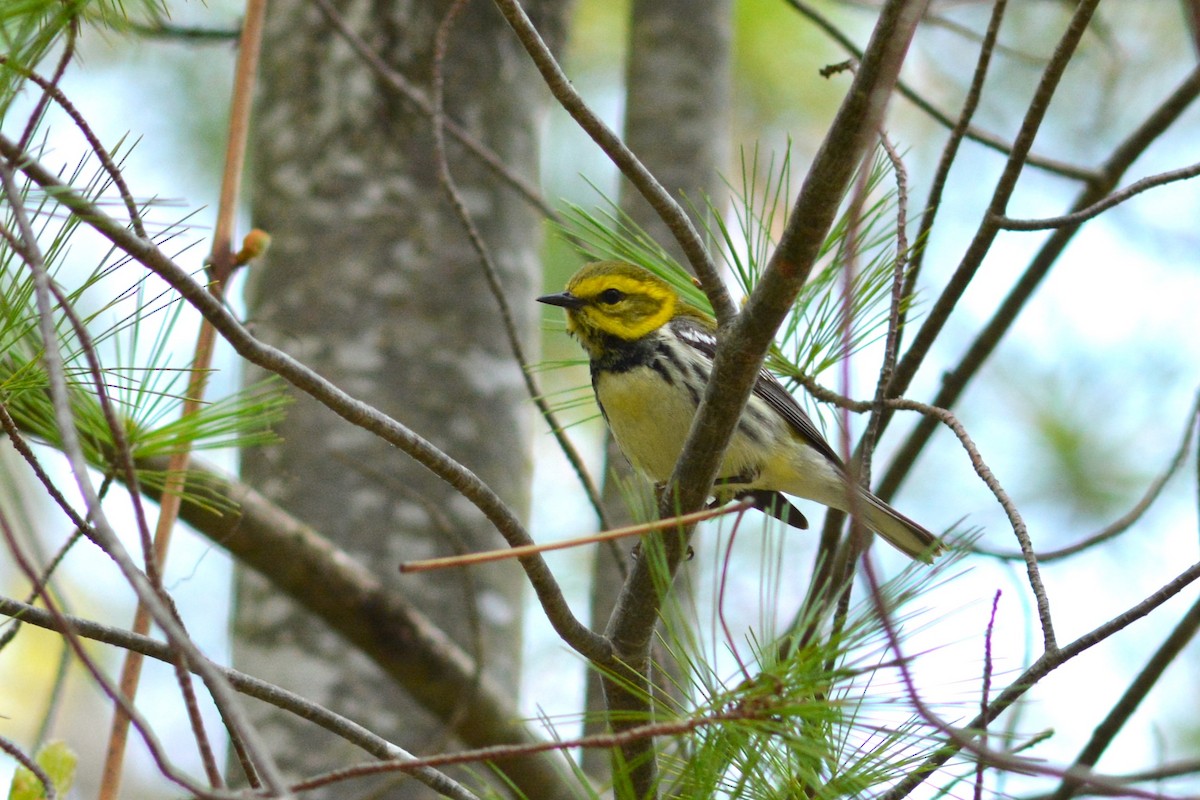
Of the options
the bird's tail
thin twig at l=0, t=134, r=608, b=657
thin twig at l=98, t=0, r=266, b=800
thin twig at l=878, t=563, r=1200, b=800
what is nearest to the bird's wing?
the bird's tail

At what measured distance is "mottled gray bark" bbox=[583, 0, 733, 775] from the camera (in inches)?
164

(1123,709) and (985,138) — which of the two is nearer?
(1123,709)

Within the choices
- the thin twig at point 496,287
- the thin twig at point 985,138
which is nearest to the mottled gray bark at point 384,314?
Result: the thin twig at point 496,287

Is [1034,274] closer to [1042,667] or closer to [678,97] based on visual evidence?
[1042,667]

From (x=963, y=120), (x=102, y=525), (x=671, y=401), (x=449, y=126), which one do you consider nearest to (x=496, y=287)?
(x=671, y=401)

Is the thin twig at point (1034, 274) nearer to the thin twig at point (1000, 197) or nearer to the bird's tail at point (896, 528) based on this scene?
the bird's tail at point (896, 528)

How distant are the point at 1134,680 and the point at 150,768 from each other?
631 cm

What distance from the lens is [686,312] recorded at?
11.9ft

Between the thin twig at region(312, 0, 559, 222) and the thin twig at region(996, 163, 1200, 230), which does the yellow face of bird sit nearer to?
the thin twig at region(312, 0, 559, 222)

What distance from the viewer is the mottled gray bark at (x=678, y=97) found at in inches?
164

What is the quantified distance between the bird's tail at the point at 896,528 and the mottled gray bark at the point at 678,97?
103 centimetres

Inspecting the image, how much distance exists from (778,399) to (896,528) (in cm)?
50

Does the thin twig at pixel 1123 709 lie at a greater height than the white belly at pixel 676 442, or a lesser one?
lesser

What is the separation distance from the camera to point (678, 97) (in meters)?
4.30
